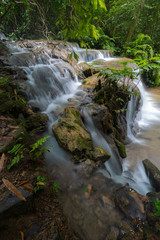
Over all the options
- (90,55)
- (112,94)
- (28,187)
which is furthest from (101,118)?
(90,55)

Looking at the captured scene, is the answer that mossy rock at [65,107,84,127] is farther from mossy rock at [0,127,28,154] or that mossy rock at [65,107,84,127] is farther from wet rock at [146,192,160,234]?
wet rock at [146,192,160,234]

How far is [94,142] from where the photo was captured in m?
3.19

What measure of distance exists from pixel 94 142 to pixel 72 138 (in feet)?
2.60

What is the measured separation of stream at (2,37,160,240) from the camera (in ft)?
5.77

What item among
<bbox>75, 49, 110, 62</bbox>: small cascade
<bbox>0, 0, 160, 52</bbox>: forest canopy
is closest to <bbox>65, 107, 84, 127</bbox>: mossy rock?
<bbox>75, 49, 110, 62</bbox>: small cascade

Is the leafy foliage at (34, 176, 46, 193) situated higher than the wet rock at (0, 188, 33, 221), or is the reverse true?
the wet rock at (0, 188, 33, 221)

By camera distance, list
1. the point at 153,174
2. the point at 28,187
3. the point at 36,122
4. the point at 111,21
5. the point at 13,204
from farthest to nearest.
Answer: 1. the point at 111,21
2. the point at 36,122
3. the point at 153,174
4. the point at 28,187
5. the point at 13,204

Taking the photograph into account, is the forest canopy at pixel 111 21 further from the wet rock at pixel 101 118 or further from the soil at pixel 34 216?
the soil at pixel 34 216

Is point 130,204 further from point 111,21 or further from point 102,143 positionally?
point 111,21

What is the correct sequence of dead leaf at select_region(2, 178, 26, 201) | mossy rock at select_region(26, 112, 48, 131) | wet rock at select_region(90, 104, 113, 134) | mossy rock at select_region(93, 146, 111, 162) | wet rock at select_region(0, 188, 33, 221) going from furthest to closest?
wet rock at select_region(90, 104, 113, 134)
mossy rock at select_region(26, 112, 48, 131)
mossy rock at select_region(93, 146, 111, 162)
dead leaf at select_region(2, 178, 26, 201)
wet rock at select_region(0, 188, 33, 221)

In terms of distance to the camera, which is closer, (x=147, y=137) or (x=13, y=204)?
(x=13, y=204)

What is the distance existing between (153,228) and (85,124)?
2.41 metres

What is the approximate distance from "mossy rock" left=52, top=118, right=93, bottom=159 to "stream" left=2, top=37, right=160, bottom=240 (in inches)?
7.6

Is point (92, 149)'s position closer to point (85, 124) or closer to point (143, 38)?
point (85, 124)
